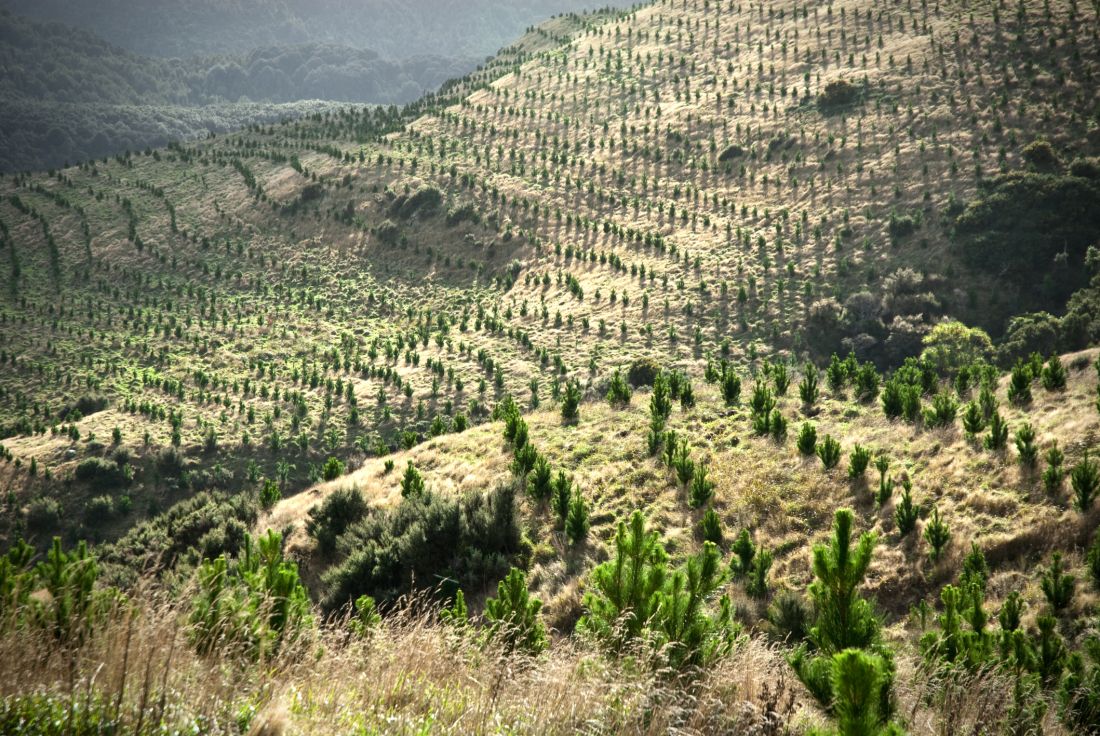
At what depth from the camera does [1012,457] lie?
9922mm

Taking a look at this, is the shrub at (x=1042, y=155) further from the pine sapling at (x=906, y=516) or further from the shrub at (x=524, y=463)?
the shrub at (x=524, y=463)

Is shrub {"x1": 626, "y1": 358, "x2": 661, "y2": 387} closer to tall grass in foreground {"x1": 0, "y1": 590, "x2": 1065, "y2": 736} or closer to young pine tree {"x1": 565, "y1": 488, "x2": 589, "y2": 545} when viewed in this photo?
young pine tree {"x1": 565, "y1": 488, "x2": 589, "y2": 545}

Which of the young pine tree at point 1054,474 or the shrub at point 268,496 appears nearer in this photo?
the young pine tree at point 1054,474

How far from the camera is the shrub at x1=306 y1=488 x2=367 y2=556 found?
11.9m

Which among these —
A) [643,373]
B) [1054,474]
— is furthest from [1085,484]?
[643,373]

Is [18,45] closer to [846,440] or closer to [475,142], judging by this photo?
[475,142]

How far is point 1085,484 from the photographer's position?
820cm

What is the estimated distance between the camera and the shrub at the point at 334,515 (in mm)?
11852

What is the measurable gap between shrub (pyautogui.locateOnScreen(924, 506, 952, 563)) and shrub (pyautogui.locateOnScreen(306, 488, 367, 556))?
9610 mm

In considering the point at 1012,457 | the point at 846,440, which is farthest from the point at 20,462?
the point at 1012,457

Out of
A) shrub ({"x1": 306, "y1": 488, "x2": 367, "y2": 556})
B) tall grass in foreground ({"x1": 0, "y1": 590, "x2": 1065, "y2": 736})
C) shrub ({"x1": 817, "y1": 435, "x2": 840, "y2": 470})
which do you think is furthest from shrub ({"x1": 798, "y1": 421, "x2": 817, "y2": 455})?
shrub ({"x1": 306, "y1": 488, "x2": 367, "y2": 556})

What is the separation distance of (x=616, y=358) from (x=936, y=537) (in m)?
20.7

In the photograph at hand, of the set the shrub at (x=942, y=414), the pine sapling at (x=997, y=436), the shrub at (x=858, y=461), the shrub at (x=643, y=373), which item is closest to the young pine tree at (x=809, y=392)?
the shrub at (x=942, y=414)

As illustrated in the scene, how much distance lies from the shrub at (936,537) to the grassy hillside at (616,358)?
0.20m
